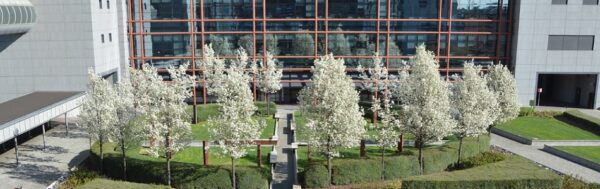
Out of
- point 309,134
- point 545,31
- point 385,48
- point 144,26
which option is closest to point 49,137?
point 144,26

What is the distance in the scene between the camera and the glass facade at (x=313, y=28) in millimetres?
A: 50188

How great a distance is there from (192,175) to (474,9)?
1436 inches

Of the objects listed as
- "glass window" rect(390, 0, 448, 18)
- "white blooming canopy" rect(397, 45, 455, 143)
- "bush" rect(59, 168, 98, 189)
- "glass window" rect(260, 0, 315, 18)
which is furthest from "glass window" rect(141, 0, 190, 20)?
"white blooming canopy" rect(397, 45, 455, 143)

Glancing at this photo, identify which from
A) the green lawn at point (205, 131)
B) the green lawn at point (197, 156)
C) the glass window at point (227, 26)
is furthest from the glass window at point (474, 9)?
the green lawn at point (197, 156)

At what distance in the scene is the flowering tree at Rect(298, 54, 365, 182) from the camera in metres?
26.1

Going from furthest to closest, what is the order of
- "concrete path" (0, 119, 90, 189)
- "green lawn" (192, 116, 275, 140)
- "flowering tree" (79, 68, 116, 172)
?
"green lawn" (192, 116, 275, 140) → "concrete path" (0, 119, 90, 189) → "flowering tree" (79, 68, 116, 172)

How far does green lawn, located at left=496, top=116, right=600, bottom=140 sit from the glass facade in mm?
9244

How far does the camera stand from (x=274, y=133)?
38.8 meters

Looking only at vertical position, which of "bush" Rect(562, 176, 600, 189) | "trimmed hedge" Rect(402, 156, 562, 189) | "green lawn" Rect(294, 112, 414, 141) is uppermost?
"trimmed hedge" Rect(402, 156, 562, 189)

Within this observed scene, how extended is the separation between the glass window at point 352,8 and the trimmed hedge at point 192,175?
27.3 meters

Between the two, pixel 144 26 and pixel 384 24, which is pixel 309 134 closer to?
pixel 384 24

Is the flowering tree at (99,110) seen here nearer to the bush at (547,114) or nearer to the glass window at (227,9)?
the glass window at (227,9)

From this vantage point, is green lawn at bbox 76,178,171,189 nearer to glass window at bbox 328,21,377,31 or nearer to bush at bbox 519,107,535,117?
glass window at bbox 328,21,377,31

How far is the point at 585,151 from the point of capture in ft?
117
